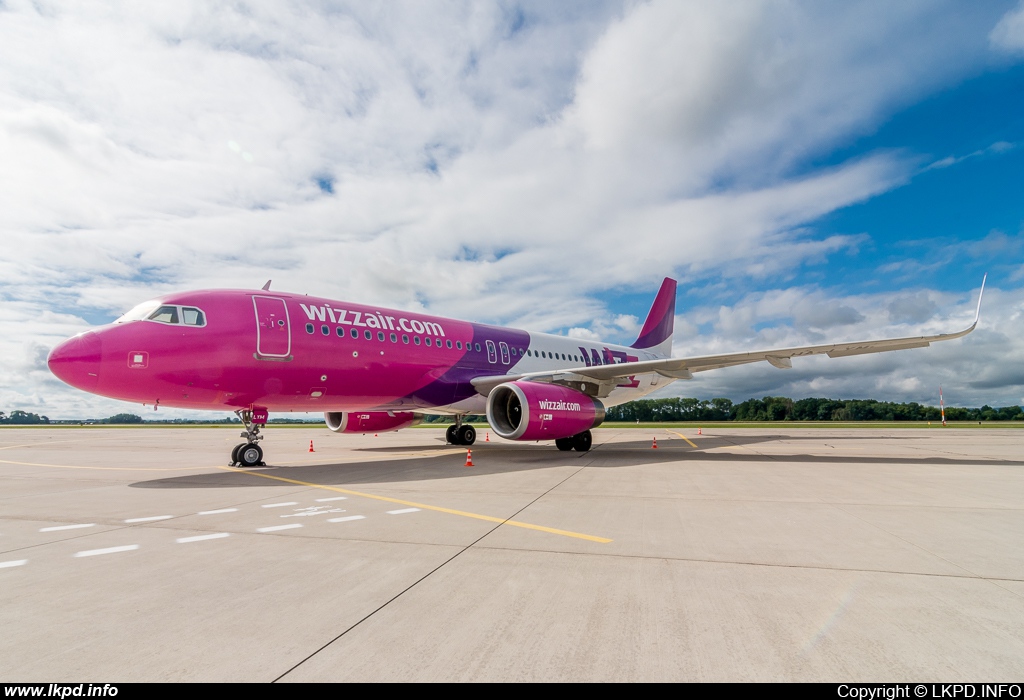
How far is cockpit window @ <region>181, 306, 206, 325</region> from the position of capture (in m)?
10.4

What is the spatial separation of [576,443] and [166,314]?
11792mm

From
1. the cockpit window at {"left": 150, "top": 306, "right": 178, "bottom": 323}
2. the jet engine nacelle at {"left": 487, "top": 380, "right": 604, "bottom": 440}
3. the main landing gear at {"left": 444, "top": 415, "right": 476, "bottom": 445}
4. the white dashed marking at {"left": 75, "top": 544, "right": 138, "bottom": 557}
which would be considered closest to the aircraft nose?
the cockpit window at {"left": 150, "top": 306, "right": 178, "bottom": 323}

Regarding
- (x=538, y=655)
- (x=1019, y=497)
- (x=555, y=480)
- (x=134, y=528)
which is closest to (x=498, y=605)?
(x=538, y=655)

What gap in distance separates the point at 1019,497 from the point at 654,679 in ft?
28.7

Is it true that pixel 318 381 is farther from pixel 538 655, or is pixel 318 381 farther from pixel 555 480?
pixel 538 655

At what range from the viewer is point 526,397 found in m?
13.2

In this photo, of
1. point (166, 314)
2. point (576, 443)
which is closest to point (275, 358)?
point (166, 314)

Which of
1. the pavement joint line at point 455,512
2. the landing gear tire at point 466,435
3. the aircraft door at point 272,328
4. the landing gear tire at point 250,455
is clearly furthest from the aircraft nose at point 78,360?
the landing gear tire at point 466,435

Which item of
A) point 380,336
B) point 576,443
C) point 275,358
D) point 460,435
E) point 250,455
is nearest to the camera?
point 275,358

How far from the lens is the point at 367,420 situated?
1750 cm

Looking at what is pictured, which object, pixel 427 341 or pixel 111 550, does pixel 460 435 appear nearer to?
pixel 427 341

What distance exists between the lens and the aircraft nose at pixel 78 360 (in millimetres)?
9336

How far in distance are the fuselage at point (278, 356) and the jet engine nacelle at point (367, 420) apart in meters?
2.81

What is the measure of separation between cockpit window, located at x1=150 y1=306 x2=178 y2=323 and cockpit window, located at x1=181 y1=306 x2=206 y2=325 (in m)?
0.14
